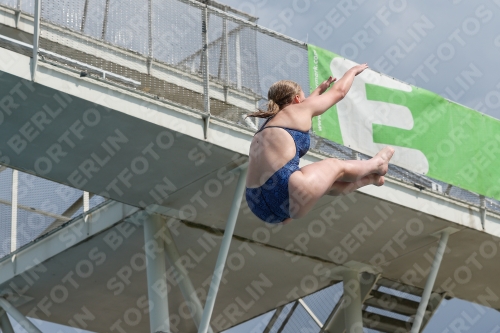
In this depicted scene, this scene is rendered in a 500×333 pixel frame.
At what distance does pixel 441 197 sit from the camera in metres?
13.3

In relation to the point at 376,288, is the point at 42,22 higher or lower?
lower

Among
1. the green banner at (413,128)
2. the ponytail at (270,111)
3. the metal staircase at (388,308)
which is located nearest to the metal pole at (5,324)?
the metal staircase at (388,308)

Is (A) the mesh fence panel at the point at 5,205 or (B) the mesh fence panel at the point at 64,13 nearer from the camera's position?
(B) the mesh fence panel at the point at 64,13

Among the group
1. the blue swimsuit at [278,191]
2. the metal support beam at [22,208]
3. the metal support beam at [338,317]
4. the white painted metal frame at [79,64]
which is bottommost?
the blue swimsuit at [278,191]

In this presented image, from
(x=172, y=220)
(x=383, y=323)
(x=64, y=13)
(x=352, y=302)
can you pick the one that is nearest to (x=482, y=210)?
(x=352, y=302)

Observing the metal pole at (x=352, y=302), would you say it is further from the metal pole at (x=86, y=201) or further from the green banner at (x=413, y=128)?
the metal pole at (x=86, y=201)

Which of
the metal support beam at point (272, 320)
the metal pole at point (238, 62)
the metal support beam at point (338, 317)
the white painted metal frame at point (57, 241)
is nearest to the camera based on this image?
the metal pole at point (238, 62)

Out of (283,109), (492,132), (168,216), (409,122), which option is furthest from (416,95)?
(283,109)

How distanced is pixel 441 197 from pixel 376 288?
3259mm

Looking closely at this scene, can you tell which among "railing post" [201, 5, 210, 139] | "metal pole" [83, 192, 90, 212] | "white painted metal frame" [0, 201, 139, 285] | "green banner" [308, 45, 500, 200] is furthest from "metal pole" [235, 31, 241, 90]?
"metal pole" [83, 192, 90, 212]

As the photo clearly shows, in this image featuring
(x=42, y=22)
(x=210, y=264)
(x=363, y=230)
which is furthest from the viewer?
(x=210, y=264)

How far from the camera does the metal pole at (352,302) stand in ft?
50.0

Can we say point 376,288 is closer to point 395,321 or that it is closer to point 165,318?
point 395,321

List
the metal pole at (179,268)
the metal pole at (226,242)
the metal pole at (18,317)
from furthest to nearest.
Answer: the metal pole at (18,317), the metal pole at (179,268), the metal pole at (226,242)
